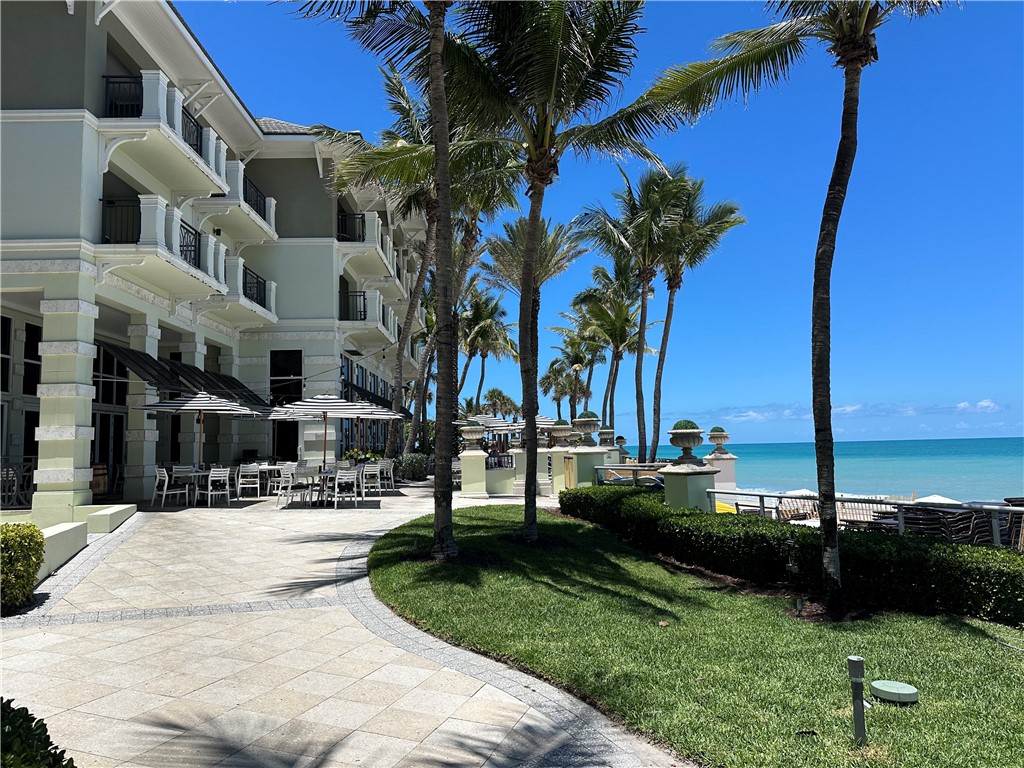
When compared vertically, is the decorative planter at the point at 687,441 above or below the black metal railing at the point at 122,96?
below

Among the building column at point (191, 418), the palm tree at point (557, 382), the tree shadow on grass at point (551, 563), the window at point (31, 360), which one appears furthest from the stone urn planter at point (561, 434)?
the palm tree at point (557, 382)

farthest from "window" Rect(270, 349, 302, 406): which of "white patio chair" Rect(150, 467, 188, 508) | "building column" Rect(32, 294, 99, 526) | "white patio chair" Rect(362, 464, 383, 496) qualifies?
"building column" Rect(32, 294, 99, 526)

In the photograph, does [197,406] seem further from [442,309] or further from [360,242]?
[360,242]

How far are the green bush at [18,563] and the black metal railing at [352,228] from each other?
60.3ft

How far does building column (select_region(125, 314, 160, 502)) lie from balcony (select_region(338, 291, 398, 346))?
320 inches

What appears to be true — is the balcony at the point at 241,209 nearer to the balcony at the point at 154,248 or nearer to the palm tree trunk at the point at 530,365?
the balcony at the point at 154,248

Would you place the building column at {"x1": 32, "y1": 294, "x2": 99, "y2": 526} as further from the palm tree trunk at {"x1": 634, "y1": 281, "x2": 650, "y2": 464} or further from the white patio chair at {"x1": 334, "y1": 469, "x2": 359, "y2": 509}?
the palm tree trunk at {"x1": 634, "y1": 281, "x2": 650, "y2": 464}

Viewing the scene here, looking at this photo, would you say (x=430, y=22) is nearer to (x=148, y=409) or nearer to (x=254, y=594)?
(x=254, y=594)

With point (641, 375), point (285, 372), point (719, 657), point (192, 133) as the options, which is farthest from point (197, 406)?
point (641, 375)

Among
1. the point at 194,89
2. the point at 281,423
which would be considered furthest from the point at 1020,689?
the point at 281,423

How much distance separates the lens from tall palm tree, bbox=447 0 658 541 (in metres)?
9.99

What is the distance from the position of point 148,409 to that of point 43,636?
34.0 ft

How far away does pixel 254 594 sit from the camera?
786 centimetres

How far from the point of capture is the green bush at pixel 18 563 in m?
7.09
